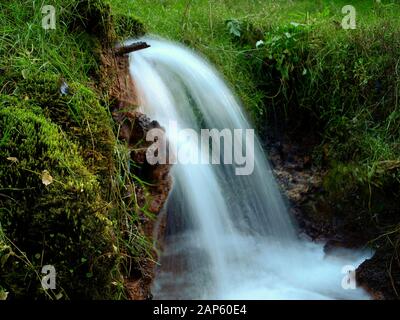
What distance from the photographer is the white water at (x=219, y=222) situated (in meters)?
3.35

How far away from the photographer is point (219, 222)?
12.1ft

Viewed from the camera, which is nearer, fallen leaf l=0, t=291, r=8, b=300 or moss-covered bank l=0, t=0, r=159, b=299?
fallen leaf l=0, t=291, r=8, b=300

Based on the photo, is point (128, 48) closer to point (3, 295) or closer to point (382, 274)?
point (3, 295)

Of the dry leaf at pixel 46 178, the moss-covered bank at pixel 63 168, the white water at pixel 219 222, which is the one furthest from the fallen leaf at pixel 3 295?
the white water at pixel 219 222

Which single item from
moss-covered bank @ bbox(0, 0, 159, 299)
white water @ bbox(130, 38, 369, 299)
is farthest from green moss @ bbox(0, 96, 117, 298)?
white water @ bbox(130, 38, 369, 299)

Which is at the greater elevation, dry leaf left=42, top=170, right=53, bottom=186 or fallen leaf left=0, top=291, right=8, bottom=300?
dry leaf left=42, top=170, right=53, bottom=186

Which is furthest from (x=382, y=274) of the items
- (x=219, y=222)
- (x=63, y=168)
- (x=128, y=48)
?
(x=63, y=168)

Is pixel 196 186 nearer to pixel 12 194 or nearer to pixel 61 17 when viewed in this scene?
pixel 61 17

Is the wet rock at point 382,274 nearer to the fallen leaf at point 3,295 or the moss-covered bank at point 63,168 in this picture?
the moss-covered bank at point 63,168

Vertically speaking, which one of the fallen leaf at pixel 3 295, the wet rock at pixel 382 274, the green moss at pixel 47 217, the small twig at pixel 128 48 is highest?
the small twig at pixel 128 48

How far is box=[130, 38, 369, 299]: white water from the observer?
11.0 feet

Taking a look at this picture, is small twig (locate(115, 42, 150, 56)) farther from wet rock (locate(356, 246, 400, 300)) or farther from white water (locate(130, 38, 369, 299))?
wet rock (locate(356, 246, 400, 300))

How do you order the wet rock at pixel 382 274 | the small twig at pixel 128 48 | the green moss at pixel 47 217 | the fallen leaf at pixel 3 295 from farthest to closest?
the wet rock at pixel 382 274
the small twig at pixel 128 48
the green moss at pixel 47 217
the fallen leaf at pixel 3 295

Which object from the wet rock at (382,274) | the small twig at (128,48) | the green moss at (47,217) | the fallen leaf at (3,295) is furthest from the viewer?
the wet rock at (382,274)
